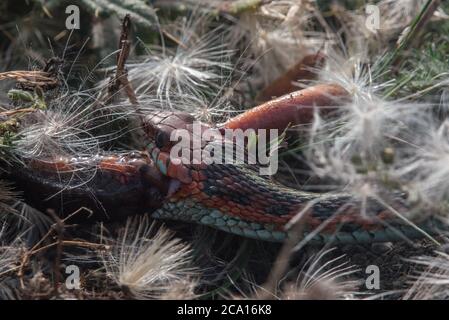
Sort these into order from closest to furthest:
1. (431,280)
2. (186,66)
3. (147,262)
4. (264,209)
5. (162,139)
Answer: (431,280) → (147,262) → (264,209) → (162,139) → (186,66)

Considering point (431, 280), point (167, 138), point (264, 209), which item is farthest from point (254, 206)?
point (431, 280)

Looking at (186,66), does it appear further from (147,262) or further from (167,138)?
(147,262)

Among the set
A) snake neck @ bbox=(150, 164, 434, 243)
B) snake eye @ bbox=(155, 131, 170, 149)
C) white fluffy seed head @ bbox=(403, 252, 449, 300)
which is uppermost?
snake eye @ bbox=(155, 131, 170, 149)

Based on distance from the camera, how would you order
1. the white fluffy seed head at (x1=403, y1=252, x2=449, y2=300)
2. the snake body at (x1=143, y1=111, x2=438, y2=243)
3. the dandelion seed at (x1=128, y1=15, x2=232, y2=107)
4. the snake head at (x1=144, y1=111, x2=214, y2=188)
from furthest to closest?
the dandelion seed at (x1=128, y1=15, x2=232, y2=107) < the snake head at (x1=144, y1=111, x2=214, y2=188) < the snake body at (x1=143, y1=111, x2=438, y2=243) < the white fluffy seed head at (x1=403, y1=252, x2=449, y2=300)

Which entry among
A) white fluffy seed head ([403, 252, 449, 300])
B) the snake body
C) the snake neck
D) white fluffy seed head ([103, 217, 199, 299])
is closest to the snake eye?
the snake body

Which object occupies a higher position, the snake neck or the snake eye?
the snake eye

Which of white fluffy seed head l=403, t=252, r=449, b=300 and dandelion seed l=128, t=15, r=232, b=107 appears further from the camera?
dandelion seed l=128, t=15, r=232, b=107

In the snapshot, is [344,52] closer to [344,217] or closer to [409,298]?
[344,217]

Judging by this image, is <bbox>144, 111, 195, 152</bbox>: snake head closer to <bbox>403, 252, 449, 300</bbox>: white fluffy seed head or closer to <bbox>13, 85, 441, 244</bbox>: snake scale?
<bbox>13, 85, 441, 244</bbox>: snake scale
